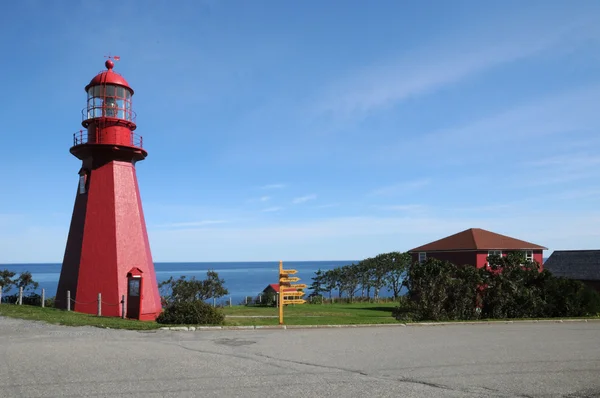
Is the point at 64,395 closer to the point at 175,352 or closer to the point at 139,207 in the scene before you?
the point at 175,352

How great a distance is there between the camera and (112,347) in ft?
37.1

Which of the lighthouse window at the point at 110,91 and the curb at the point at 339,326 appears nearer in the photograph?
the curb at the point at 339,326

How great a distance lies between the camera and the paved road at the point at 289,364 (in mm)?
7730

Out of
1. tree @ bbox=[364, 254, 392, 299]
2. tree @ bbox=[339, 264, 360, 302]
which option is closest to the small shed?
tree @ bbox=[364, 254, 392, 299]

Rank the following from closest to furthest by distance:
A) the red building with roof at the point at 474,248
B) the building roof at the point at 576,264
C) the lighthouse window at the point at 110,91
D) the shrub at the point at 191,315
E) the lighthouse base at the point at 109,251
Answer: the shrub at the point at 191,315
the lighthouse base at the point at 109,251
the lighthouse window at the point at 110,91
the building roof at the point at 576,264
the red building with roof at the point at 474,248

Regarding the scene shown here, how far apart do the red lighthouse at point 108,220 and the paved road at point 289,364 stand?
7329 mm

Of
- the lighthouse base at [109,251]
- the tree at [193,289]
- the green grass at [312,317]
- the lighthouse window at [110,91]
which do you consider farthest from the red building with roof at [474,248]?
the lighthouse window at [110,91]

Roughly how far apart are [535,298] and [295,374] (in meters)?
17.0

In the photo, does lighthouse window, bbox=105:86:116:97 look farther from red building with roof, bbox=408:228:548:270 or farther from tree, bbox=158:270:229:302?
red building with roof, bbox=408:228:548:270

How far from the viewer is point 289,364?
975cm

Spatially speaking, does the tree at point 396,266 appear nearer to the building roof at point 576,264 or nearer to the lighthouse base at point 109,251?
the building roof at point 576,264

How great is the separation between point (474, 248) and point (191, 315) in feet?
87.0

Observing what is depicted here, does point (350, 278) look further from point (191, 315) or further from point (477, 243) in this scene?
point (191, 315)

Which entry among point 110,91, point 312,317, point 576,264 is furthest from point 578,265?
point 110,91
